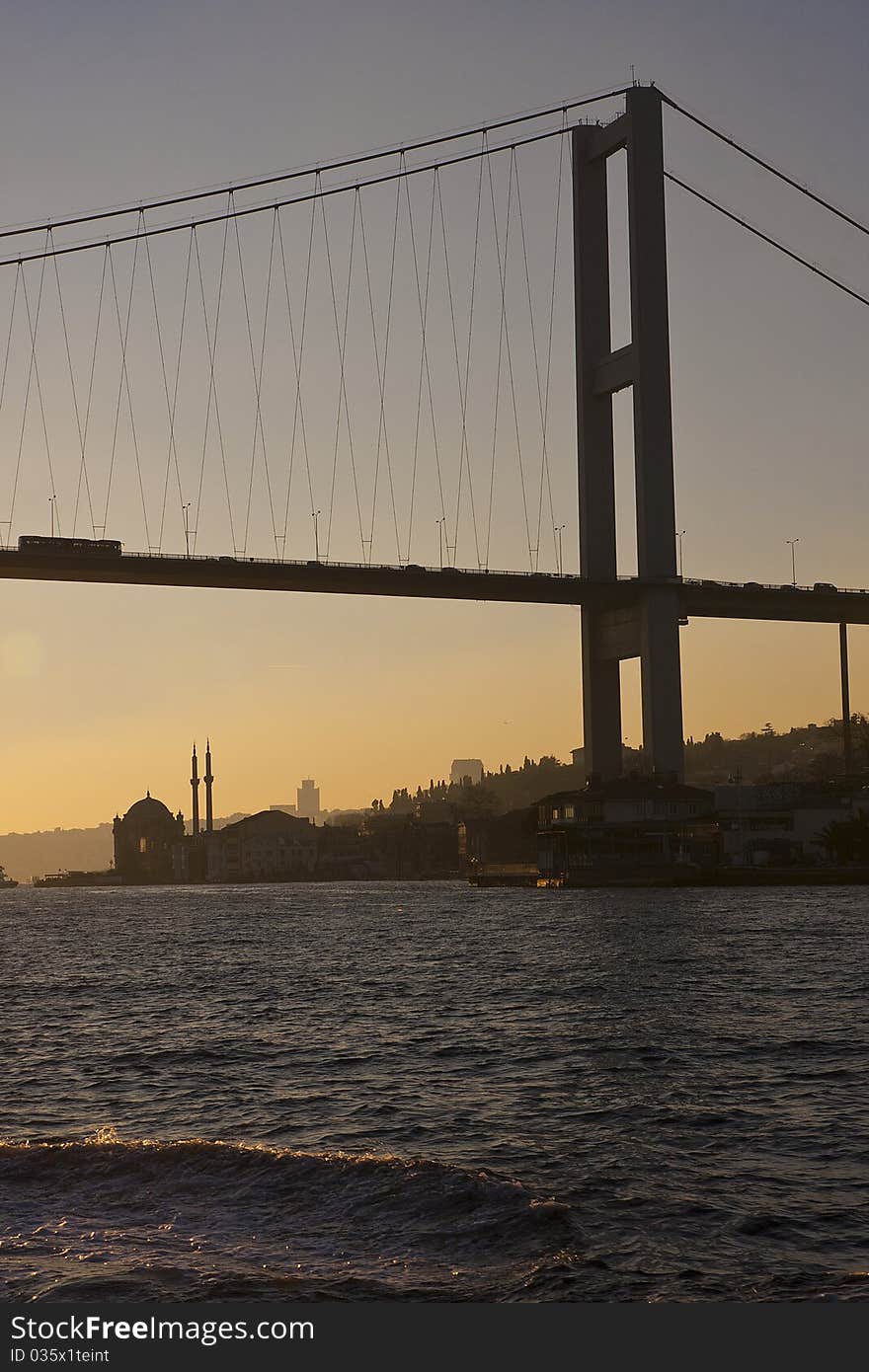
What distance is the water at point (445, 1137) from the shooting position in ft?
31.1

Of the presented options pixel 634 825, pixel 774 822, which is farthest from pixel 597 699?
pixel 774 822

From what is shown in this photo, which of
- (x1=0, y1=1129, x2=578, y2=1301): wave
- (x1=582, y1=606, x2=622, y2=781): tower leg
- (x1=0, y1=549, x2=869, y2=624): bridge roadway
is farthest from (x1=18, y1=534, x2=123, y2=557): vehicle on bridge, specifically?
(x1=0, y1=1129, x2=578, y2=1301): wave

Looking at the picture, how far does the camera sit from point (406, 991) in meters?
29.3

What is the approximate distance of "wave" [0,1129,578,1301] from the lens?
920 cm

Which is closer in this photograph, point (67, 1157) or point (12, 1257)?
point (12, 1257)

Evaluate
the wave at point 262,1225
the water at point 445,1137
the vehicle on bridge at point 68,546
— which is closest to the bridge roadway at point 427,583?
the vehicle on bridge at point 68,546

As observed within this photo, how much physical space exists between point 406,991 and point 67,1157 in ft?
53.7

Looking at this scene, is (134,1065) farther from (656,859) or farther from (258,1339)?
(656,859)

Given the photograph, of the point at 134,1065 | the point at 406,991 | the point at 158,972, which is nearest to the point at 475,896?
the point at 158,972

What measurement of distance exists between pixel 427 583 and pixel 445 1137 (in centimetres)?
7225

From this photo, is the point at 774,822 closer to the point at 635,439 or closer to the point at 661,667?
the point at 661,667

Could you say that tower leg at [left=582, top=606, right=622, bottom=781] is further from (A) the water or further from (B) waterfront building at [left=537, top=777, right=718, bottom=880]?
(A) the water

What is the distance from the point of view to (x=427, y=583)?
280 feet

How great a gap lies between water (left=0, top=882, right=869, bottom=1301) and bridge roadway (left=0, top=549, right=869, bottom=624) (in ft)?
156
